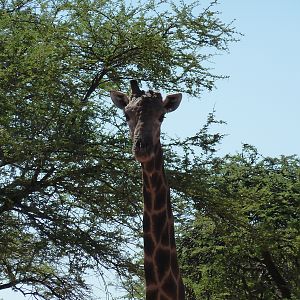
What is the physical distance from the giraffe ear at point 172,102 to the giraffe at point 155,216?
726 mm

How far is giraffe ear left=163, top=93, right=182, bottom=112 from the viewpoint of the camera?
10.1 m

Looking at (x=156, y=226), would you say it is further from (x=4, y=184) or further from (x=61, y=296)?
(x=61, y=296)

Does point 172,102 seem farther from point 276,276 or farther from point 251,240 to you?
Result: point 276,276

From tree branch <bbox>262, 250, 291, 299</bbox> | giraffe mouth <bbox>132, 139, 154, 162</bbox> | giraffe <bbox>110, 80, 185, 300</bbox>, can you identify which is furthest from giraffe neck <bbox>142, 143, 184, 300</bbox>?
tree branch <bbox>262, 250, 291, 299</bbox>

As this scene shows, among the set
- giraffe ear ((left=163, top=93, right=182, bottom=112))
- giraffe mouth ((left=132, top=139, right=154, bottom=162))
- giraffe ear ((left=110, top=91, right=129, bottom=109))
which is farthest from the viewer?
giraffe ear ((left=110, top=91, right=129, bottom=109))

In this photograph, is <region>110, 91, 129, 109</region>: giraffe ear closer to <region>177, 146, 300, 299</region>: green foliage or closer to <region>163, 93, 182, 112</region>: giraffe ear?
<region>163, 93, 182, 112</region>: giraffe ear

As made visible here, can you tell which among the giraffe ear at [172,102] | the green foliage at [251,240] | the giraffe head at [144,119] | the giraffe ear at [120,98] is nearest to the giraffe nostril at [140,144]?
the giraffe head at [144,119]

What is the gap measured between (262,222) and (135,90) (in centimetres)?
1153

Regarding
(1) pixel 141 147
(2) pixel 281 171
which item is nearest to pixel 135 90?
(1) pixel 141 147

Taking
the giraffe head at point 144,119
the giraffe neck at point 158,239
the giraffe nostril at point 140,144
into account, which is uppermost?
the giraffe head at point 144,119

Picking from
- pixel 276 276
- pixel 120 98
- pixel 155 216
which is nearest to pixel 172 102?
pixel 120 98

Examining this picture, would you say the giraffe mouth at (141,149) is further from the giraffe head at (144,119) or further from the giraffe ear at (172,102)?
the giraffe ear at (172,102)

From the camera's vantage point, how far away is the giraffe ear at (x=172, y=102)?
398 inches

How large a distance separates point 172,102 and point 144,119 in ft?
4.58
